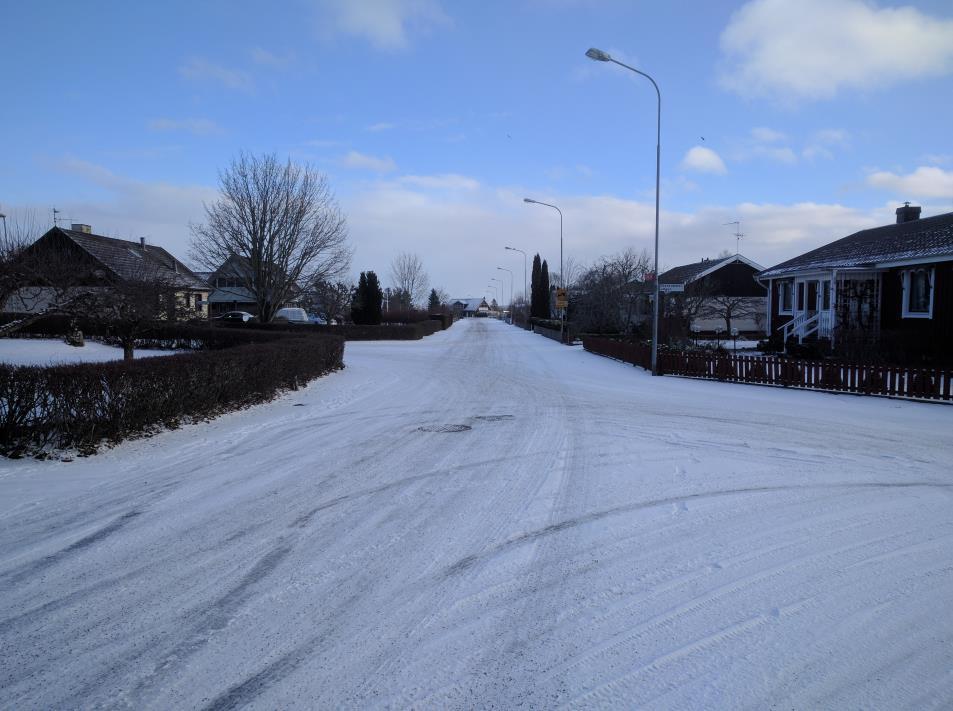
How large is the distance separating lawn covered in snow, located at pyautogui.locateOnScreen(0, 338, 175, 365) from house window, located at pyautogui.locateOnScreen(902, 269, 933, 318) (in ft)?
83.6

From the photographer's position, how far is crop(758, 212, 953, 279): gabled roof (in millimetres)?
19922

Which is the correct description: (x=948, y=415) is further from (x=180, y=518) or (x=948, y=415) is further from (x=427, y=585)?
(x=180, y=518)

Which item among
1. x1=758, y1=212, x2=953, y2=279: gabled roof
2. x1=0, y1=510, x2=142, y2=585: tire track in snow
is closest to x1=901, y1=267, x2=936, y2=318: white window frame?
x1=758, y1=212, x2=953, y2=279: gabled roof

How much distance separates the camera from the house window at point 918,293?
781 inches

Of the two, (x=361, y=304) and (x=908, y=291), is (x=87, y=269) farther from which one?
(x=908, y=291)

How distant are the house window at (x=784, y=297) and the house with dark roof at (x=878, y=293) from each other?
5cm

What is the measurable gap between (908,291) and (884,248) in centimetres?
259

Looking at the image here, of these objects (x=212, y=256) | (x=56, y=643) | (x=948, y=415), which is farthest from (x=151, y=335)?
(x=948, y=415)

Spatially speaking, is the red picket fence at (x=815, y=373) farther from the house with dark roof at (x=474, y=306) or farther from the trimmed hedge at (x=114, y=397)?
the house with dark roof at (x=474, y=306)

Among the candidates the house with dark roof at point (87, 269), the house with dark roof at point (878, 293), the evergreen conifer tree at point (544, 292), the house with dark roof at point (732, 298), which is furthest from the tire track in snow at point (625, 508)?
the evergreen conifer tree at point (544, 292)

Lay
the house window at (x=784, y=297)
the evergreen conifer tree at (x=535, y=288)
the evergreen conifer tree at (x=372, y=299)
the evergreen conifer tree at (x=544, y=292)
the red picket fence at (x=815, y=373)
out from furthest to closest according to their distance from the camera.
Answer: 1. the evergreen conifer tree at (x=535, y=288)
2. the evergreen conifer tree at (x=544, y=292)
3. the evergreen conifer tree at (x=372, y=299)
4. the house window at (x=784, y=297)
5. the red picket fence at (x=815, y=373)

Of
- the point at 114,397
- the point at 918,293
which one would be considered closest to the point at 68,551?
the point at 114,397

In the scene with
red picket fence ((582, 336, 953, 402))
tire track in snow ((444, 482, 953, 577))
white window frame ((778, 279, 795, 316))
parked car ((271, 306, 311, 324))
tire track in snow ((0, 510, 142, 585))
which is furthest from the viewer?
parked car ((271, 306, 311, 324))

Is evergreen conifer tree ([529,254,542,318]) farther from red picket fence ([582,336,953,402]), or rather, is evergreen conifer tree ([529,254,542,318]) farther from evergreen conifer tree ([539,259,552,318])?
red picket fence ([582,336,953,402])
